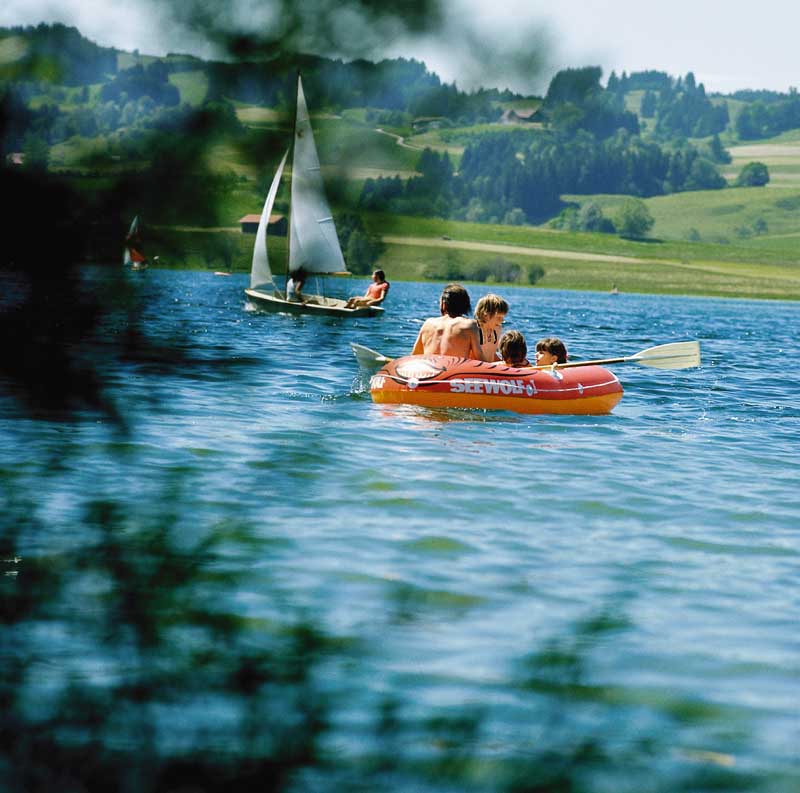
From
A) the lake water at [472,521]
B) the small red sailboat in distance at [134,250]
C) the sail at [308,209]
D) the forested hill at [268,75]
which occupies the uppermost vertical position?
the forested hill at [268,75]

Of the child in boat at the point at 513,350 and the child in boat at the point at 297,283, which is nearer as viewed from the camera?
the child in boat at the point at 297,283

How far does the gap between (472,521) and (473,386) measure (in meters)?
6.71

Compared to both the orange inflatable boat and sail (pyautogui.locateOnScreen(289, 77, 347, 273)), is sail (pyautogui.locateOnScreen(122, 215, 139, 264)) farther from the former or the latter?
the orange inflatable boat

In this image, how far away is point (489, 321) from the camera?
1579cm

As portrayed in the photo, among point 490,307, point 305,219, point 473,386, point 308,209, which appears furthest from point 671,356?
point 308,209

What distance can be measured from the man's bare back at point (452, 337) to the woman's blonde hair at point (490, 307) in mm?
311

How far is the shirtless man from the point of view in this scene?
15141 mm

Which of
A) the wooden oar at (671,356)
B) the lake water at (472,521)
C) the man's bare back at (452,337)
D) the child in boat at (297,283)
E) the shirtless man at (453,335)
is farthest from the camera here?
the wooden oar at (671,356)

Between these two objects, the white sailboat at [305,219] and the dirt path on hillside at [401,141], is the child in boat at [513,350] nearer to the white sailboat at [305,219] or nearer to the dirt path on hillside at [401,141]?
the white sailboat at [305,219]

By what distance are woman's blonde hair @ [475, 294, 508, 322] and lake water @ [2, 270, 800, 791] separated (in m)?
1.47

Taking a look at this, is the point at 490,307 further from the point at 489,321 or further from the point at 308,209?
the point at 308,209

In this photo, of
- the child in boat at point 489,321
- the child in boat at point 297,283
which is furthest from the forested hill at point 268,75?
the child in boat at point 489,321

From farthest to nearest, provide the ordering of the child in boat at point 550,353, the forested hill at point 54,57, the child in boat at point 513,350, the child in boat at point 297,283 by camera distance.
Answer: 1. the child in boat at point 550,353
2. the child in boat at point 513,350
3. the child in boat at point 297,283
4. the forested hill at point 54,57

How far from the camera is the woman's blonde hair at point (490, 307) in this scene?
1530 cm
